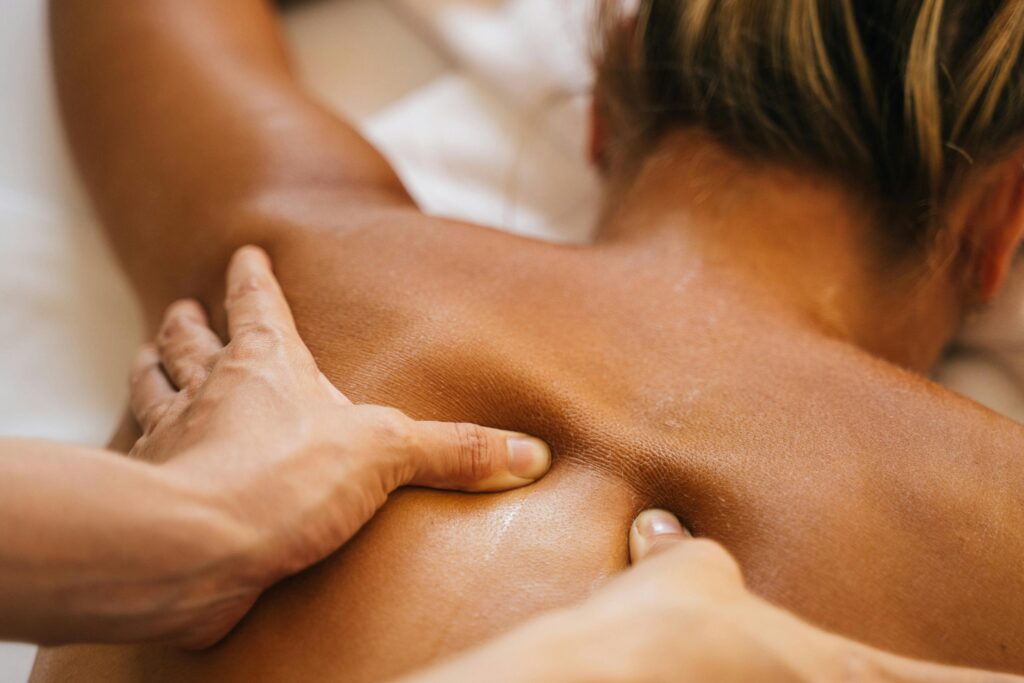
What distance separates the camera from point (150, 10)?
3.33 feet

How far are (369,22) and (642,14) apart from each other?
68cm

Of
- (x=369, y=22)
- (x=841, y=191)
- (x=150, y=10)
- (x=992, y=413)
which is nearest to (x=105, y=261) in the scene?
(x=150, y=10)

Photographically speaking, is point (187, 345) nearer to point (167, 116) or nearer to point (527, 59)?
point (167, 116)

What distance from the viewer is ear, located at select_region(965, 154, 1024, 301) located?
88cm

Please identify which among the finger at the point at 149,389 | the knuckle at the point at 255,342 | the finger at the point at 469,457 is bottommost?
the finger at the point at 149,389

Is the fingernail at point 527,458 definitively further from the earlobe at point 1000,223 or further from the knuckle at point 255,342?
the earlobe at point 1000,223

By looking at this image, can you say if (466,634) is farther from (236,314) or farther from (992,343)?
(992,343)

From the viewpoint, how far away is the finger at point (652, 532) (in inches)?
25.5

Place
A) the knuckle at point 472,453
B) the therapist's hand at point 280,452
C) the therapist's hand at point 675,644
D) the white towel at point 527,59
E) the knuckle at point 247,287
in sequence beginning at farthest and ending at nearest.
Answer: the white towel at point 527,59 → the knuckle at point 247,287 → the knuckle at point 472,453 → the therapist's hand at point 280,452 → the therapist's hand at point 675,644

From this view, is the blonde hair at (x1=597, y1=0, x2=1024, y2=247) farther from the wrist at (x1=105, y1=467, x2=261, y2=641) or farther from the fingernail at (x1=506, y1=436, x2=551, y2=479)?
the wrist at (x1=105, y1=467, x2=261, y2=641)

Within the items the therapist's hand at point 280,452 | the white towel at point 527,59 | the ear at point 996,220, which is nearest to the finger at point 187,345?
the therapist's hand at point 280,452

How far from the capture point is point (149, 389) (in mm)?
797

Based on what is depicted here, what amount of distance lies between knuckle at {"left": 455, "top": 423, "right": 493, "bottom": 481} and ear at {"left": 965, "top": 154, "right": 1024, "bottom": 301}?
646 mm

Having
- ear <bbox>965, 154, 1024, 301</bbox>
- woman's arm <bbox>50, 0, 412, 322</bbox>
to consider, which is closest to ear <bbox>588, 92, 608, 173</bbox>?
woman's arm <bbox>50, 0, 412, 322</bbox>
